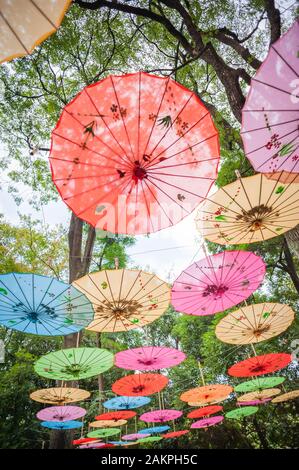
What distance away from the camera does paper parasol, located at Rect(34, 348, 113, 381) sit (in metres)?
5.64

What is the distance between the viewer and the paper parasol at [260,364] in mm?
6797

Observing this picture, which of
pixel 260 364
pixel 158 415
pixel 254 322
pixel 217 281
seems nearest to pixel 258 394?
pixel 260 364

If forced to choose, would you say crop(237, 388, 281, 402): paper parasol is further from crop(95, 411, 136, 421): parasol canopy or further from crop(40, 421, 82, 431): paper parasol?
crop(40, 421, 82, 431): paper parasol

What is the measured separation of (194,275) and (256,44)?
7.40 metres

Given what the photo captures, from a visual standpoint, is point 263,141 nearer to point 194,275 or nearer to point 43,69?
point 194,275

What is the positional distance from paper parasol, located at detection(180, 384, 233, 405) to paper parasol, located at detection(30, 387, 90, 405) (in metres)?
2.64

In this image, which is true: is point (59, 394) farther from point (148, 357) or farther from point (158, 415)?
point (158, 415)

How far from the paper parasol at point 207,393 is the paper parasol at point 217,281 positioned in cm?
266

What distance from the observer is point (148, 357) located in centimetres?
657

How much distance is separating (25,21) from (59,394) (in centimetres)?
734

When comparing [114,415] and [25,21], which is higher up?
[25,21]

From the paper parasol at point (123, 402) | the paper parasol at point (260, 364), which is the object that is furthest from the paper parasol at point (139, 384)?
the paper parasol at point (260, 364)

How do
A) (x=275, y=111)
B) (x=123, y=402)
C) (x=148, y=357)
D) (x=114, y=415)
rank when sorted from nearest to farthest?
(x=275, y=111) → (x=148, y=357) → (x=114, y=415) → (x=123, y=402)

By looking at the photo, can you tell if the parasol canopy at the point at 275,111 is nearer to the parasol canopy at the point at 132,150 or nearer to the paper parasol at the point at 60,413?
the parasol canopy at the point at 132,150
